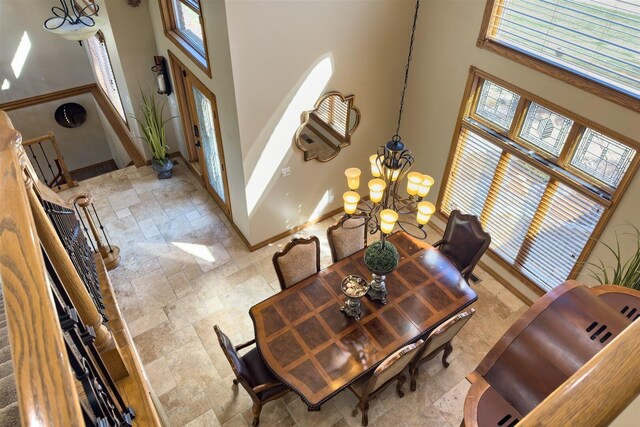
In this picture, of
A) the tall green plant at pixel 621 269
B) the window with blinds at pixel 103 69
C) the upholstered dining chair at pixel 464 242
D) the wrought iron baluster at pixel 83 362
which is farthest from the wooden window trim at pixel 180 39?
the tall green plant at pixel 621 269

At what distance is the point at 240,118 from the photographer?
464 cm

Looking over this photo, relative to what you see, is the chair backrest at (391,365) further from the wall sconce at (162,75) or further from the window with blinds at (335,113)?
the wall sconce at (162,75)

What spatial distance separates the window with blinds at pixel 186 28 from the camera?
195 inches

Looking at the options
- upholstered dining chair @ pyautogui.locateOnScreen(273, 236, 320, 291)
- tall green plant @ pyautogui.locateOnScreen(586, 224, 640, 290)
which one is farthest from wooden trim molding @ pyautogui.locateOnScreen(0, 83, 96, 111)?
tall green plant @ pyautogui.locateOnScreen(586, 224, 640, 290)

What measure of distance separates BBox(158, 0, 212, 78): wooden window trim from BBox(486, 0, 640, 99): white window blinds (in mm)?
2926

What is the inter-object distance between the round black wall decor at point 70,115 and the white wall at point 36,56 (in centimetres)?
45

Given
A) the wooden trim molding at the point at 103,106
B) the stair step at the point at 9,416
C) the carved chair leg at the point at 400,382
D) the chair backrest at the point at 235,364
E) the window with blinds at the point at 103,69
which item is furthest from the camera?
the wooden trim molding at the point at 103,106

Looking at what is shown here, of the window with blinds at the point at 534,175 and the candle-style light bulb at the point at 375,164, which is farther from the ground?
the candle-style light bulb at the point at 375,164

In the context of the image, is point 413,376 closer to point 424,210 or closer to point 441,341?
point 441,341

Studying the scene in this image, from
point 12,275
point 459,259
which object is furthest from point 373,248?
point 12,275

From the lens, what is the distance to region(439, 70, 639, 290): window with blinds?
4.07 metres

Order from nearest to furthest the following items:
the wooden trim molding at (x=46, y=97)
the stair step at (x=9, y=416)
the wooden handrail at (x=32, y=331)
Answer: the wooden handrail at (x=32, y=331), the stair step at (x=9, y=416), the wooden trim molding at (x=46, y=97)

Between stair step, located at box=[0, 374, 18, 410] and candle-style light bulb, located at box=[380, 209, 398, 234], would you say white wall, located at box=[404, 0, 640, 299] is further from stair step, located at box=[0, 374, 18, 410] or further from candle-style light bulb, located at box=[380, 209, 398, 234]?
stair step, located at box=[0, 374, 18, 410]

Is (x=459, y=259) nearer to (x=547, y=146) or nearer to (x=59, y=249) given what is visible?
(x=547, y=146)
